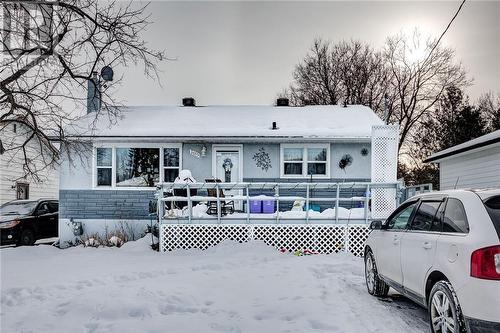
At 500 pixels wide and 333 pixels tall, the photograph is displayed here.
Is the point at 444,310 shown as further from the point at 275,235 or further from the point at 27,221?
the point at 27,221

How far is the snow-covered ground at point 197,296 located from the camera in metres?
5.07

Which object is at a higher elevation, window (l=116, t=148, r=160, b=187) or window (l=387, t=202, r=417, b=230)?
Answer: window (l=116, t=148, r=160, b=187)

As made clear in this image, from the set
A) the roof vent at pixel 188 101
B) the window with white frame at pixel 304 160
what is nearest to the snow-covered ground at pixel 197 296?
the window with white frame at pixel 304 160

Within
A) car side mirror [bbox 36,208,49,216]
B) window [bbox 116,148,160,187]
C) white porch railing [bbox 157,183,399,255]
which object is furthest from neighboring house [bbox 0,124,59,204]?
white porch railing [bbox 157,183,399,255]

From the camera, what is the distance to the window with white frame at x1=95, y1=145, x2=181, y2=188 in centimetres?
1507

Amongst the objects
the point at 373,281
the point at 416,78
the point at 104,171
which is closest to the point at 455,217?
the point at 373,281

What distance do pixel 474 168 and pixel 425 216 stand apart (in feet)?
39.7

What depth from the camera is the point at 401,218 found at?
6.09m

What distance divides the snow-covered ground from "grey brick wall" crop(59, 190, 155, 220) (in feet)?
14.6

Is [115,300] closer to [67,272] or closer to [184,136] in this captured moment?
[67,272]

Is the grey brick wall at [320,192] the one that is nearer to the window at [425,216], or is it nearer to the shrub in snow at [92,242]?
the shrub in snow at [92,242]

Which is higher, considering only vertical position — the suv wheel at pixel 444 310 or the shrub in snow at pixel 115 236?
the suv wheel at pixel 444 310

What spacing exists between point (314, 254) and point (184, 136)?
231 inches

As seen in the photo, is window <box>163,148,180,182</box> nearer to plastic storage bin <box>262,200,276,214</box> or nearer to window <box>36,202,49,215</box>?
plastic storage bin <box>262,200,276,214</box>
